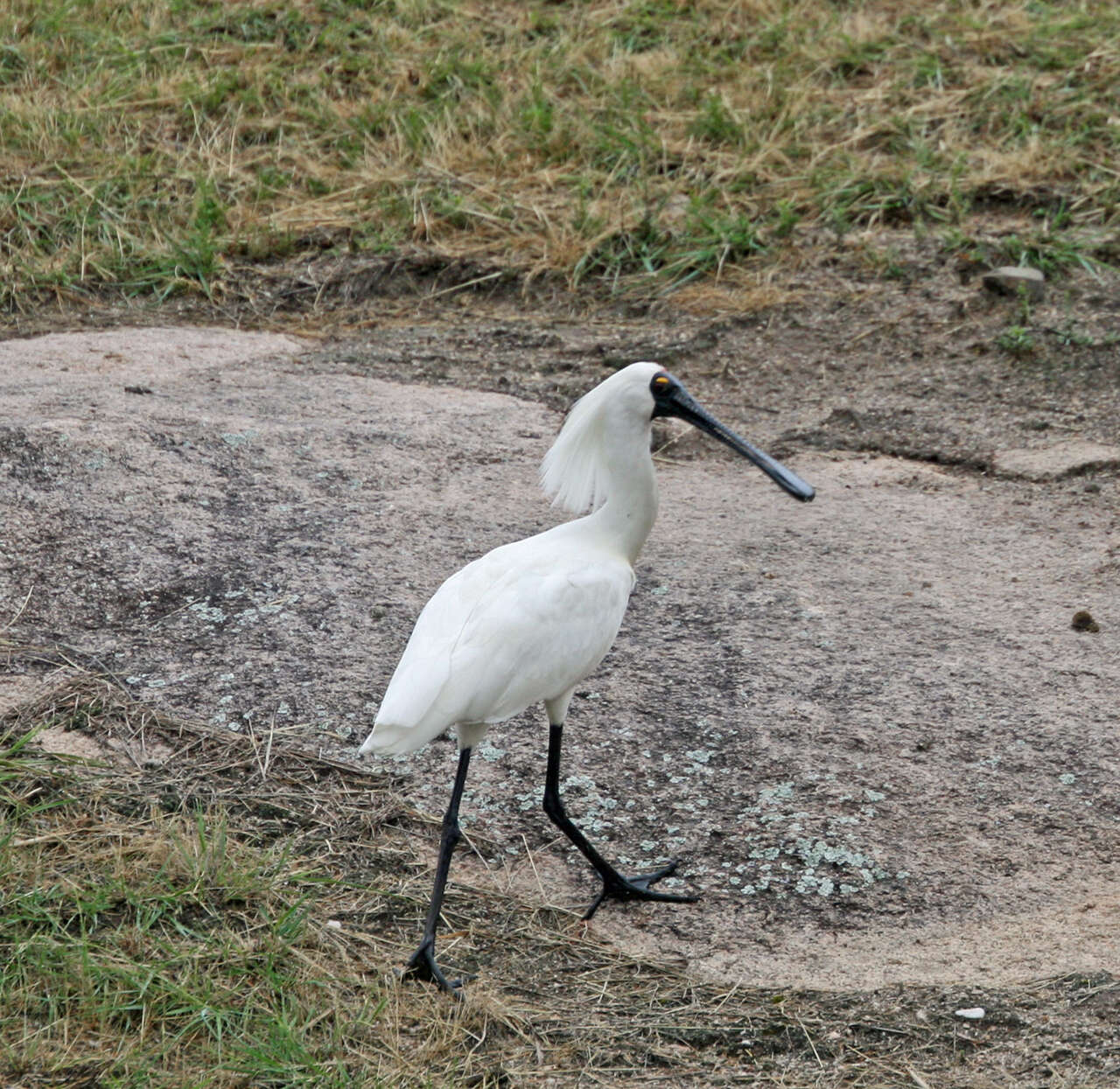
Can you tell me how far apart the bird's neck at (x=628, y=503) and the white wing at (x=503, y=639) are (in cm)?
7

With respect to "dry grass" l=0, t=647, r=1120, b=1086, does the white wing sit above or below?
above

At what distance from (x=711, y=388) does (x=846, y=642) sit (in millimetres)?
1993

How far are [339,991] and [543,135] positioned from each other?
211 inches

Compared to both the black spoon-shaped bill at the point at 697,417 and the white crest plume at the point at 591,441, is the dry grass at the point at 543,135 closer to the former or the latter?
the black spoon-shaped bill at the point at 697,417

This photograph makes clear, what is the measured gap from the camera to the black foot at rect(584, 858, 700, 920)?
314cm

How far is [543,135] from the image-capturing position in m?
7.34

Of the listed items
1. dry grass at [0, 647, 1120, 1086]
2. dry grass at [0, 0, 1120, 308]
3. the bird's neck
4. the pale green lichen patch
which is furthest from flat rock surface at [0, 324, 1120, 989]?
dry grass at [0, 0, 1120, 308]

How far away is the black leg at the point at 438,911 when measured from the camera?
285 cm

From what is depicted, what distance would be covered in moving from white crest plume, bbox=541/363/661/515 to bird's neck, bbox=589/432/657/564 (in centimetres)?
5

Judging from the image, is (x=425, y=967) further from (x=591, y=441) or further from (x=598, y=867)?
(x=591, y=441)

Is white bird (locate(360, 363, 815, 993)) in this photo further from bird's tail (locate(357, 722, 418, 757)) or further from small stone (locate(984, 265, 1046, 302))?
small stone (locate(984, 265, 1046, 302))

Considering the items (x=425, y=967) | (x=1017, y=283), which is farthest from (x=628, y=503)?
(x=1017, y=283)

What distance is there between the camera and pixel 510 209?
694cm

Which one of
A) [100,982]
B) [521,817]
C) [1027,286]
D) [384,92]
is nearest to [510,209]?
[384,92]
